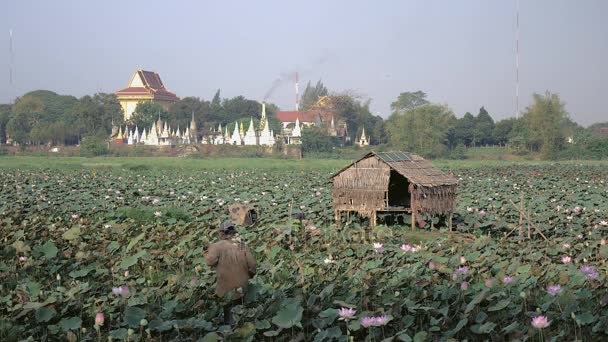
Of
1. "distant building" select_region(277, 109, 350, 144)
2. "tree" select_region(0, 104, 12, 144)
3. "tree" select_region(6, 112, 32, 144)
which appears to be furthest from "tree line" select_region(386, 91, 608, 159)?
"tree" select_region(0, 104, 12, 144)

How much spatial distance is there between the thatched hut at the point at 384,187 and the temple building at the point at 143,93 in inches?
2988

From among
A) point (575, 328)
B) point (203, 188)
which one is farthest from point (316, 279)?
point (203, 188)

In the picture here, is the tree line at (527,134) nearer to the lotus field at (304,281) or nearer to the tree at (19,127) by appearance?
the tree at (19,127)

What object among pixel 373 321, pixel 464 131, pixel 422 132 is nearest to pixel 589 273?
pixel 373 321

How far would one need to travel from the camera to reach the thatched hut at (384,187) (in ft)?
40.2

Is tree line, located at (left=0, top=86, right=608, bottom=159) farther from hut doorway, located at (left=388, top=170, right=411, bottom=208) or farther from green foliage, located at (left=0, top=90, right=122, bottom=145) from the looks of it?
hut doorway, located at (left=388, top=170, right=411, bottom=208)

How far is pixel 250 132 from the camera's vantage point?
64438mm

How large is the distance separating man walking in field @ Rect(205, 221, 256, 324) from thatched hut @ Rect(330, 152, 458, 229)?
6.30m

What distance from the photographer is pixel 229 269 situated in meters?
6.07

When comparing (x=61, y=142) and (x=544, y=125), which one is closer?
(x=544, y=125)

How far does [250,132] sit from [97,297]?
190ft

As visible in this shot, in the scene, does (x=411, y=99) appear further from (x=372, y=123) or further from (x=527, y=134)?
(x=527, y=134)

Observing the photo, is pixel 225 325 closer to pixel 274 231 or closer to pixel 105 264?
pixel 105 264

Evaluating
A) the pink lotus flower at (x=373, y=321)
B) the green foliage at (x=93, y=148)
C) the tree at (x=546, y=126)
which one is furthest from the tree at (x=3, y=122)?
the pink lotus flower at (x=373, y=321)
